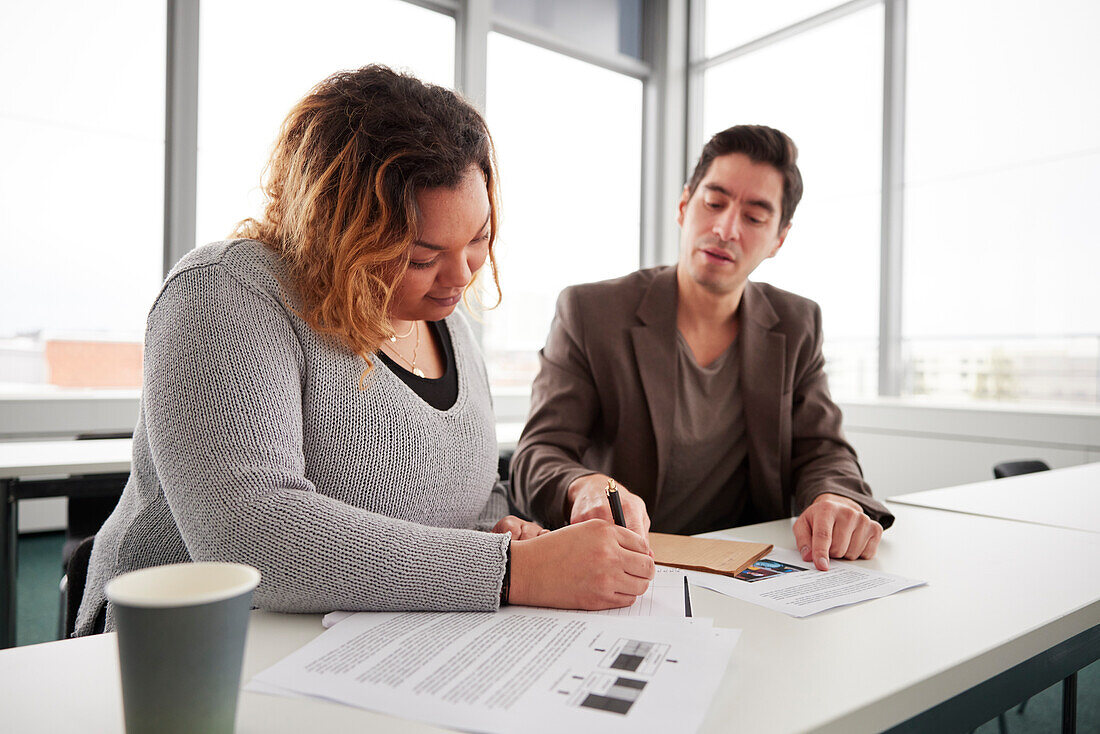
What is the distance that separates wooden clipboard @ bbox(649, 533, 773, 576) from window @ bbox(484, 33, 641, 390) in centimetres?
373

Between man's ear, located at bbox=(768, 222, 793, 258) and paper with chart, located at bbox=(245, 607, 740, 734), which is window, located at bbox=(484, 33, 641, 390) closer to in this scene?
man's ear, located at bbox=(768, 222, 793, 258)

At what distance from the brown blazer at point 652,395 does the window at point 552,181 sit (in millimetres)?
3107

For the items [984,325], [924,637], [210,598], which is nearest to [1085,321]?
[984,325]

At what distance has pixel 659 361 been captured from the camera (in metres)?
1.67

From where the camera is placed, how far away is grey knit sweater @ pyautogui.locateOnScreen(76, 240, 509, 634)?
0.78m

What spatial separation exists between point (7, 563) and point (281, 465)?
4.86 ft

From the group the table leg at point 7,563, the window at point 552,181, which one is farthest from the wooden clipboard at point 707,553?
the window at point 552,181

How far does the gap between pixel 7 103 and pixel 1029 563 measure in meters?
4.42

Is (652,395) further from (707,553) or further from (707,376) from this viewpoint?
(707,553)

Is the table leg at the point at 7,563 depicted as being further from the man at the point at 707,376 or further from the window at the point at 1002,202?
the window at the point at 1002,202

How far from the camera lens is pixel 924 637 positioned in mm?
778

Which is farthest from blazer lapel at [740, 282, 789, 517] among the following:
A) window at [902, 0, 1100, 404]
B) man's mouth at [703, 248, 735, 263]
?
window at [902, 0, 1100, 404]

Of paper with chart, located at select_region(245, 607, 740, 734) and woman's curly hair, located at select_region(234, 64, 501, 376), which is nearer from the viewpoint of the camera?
paper with chart, located at select_region(245, 607, 740, 734)

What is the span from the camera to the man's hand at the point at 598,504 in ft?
3.54
